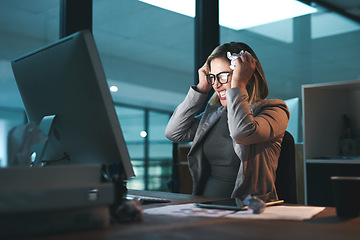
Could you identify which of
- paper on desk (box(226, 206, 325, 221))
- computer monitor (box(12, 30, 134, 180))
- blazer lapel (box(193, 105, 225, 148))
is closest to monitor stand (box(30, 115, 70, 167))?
computer monitor (box(12, 30, 134, 180))

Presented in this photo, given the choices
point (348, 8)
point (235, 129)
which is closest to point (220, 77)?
point (235, 129)

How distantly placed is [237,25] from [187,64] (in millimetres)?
603

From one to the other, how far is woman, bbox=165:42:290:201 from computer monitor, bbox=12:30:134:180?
70 cm

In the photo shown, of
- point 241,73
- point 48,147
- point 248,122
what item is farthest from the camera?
point 241,73

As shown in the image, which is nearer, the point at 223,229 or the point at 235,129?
the point at 223,229

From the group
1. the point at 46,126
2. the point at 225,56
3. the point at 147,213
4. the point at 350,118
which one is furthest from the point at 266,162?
the point at 350,118

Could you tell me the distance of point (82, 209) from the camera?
0.79 metres

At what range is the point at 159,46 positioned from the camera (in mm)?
3352

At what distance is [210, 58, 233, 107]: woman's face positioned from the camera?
180cm

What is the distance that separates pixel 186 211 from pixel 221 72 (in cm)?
91

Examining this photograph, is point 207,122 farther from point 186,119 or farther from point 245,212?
point 245,212

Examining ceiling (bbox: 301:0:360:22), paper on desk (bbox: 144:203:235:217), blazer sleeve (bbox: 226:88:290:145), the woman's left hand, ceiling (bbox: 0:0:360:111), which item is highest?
ceiling (bbox: 301:0:360:22)

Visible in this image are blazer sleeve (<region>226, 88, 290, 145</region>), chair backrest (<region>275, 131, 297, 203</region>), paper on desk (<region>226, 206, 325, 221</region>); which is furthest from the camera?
chair backrest (<region>275, 131, 297, 203</region>)

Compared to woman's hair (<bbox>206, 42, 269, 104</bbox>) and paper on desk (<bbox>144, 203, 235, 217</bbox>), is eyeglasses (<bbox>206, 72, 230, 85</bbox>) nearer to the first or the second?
woman's hair (<bbox>206, 42, 269, 104</bbox>)
